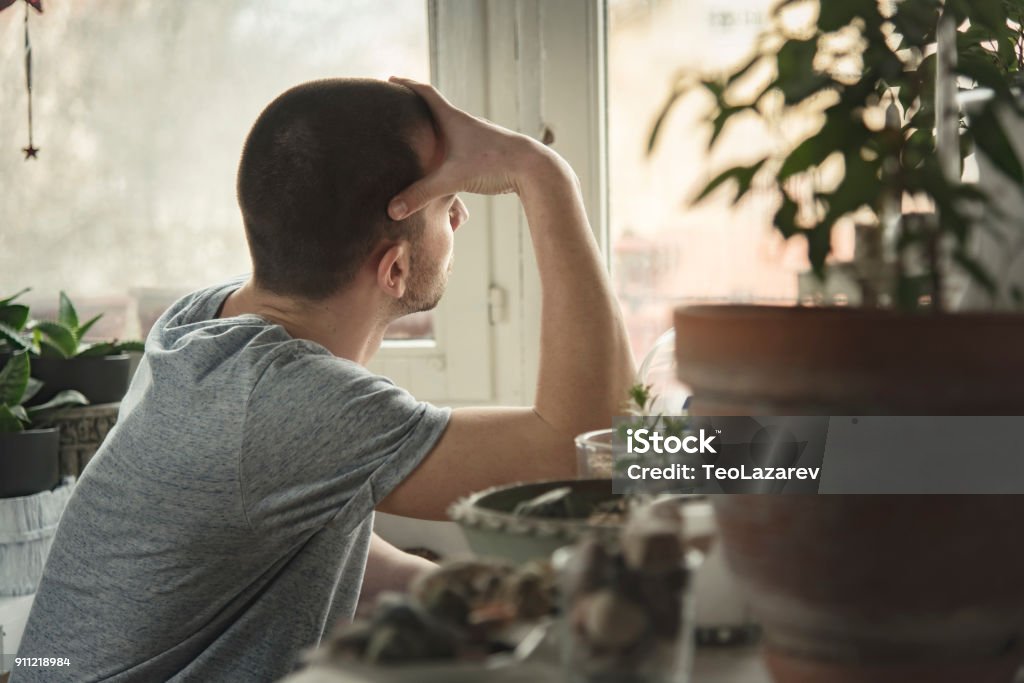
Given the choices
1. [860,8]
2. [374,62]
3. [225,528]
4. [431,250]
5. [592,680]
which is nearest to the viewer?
[592,680]

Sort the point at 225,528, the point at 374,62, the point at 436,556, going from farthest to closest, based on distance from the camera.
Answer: the point at 374,62
the point at 436,556
the point at 225,528

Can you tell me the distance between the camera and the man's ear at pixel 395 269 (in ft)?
4.39

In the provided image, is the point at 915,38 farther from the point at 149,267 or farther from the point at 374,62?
the point at 149,267

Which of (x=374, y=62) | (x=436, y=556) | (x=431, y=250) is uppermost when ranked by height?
(x=374, y=62)

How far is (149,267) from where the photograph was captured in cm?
211

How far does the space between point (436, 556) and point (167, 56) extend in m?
1.06

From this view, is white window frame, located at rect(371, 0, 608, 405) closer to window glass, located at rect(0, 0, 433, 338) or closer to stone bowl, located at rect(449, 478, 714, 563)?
window glass, located at rect(0, 0, 433, 338)

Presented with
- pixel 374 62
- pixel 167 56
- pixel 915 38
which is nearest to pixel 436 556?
pixel 374 62

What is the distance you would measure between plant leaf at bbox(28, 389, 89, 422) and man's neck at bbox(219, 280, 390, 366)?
0.57 meters

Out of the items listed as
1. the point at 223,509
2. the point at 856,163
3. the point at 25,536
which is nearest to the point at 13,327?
the point at 25,536

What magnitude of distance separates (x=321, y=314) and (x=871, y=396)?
3.15 ft

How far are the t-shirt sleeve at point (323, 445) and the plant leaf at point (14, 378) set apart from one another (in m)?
0.75

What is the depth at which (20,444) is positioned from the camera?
1.69 metres

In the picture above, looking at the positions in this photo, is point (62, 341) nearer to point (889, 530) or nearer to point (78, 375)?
point (78, 375)
